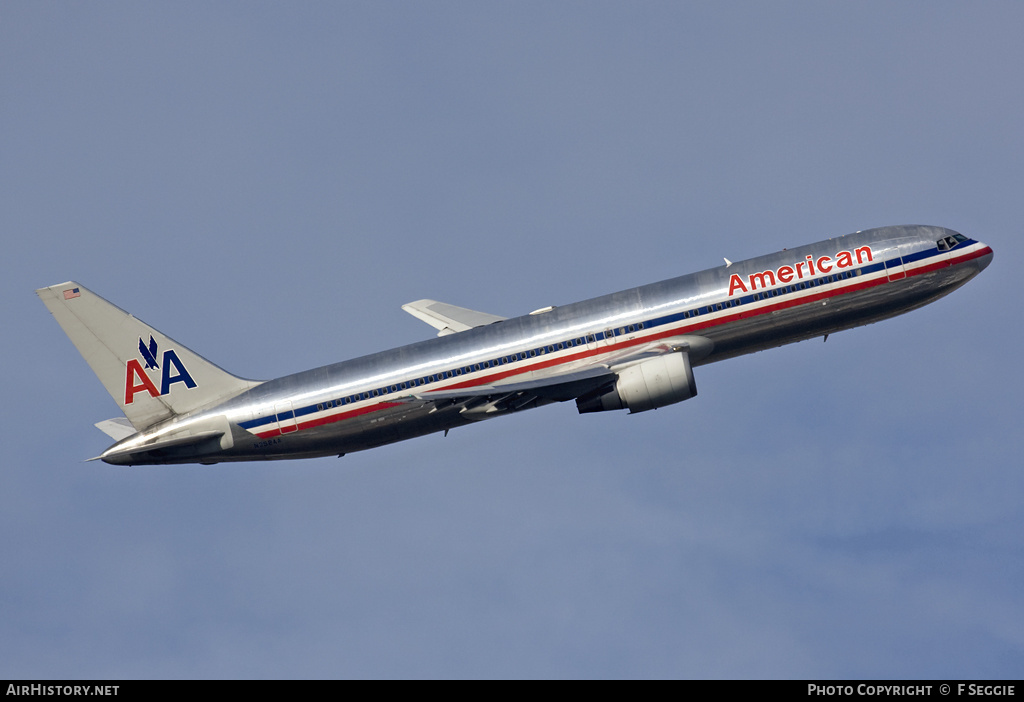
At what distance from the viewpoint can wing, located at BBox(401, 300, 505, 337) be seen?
329 ft

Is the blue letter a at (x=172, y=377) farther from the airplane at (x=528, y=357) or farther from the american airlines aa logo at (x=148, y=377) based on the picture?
the airplane at (x=528, y=357)

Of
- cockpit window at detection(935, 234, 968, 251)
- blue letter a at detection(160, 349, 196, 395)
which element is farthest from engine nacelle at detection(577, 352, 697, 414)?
blue letter a at detection(160, 349, 196, 395)

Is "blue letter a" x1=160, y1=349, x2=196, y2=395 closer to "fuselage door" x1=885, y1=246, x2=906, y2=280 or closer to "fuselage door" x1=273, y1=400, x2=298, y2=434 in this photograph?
"fuselage door" x1=273, y1=400, x2=298, y2=434

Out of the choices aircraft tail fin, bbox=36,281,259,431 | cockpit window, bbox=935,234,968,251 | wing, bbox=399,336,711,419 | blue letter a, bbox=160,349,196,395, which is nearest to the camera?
wing, bbox=399,336,711,419

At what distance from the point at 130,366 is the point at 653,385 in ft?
125

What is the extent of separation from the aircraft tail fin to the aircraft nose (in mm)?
51905

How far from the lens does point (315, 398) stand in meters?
88.8

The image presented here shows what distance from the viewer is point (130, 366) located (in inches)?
3597

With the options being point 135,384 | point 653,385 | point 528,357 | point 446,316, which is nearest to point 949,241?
point 653,385

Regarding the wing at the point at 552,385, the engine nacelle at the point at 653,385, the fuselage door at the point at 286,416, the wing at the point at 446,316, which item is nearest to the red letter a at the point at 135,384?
the fuselage door at the point at 286,416

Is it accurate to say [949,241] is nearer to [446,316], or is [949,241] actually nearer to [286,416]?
[446,316]

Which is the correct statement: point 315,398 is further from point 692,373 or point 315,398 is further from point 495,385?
point 692,373

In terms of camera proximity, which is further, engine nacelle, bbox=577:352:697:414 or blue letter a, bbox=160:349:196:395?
blue letter a, bbox=160:349:196:395

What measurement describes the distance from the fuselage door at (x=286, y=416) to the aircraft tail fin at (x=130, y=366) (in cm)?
344
